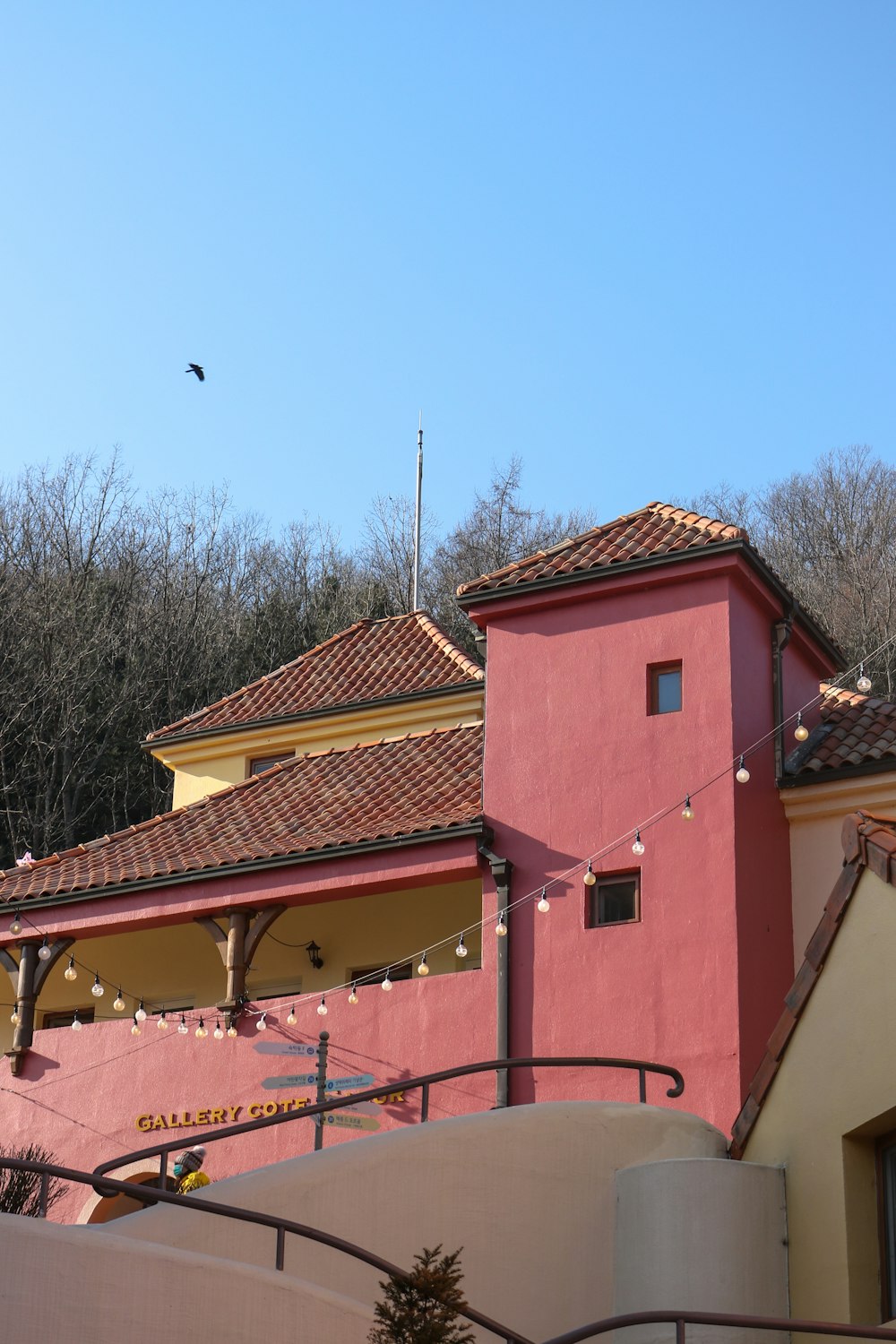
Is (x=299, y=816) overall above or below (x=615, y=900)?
above

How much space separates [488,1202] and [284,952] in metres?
9.30

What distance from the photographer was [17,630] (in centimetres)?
4259

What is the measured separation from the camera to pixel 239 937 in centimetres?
1973

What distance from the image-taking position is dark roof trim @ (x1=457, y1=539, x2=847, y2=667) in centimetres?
1808

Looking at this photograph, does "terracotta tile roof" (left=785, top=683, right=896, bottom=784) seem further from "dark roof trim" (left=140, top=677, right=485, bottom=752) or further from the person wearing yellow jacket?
the person wearing yellow jacket

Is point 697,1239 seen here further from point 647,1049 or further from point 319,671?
point 319,671

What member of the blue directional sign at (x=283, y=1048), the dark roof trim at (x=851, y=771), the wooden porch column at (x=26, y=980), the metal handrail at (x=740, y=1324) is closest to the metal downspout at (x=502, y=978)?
the blue directional sign at (x=283, y=1048)

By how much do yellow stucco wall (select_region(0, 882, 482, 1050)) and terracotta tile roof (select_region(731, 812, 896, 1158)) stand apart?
744cm

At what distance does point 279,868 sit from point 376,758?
3.42m

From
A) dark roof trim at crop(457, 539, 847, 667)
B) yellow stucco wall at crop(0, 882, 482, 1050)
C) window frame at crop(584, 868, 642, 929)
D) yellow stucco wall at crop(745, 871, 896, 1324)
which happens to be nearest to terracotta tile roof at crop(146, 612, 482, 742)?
yellow stucco wall at crop(0, 882, 482, 1050)

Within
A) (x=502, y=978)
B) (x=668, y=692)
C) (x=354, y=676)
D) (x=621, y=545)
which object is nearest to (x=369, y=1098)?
(x=502, y=978)

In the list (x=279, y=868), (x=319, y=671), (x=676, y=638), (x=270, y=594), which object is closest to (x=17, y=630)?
(x=270, y=594)

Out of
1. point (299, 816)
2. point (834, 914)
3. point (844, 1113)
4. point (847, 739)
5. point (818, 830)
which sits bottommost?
point (844, 1113)

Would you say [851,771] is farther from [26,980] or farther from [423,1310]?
[423,1310]
